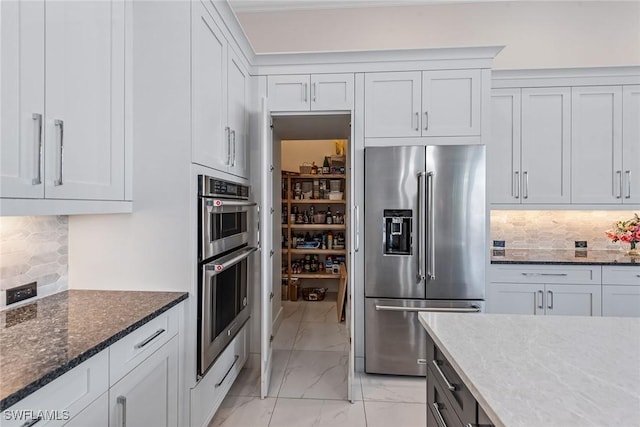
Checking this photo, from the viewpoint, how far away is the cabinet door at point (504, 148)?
2.92 m

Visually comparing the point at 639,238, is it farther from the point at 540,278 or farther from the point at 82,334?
the point at 82,334

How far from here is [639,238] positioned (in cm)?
257

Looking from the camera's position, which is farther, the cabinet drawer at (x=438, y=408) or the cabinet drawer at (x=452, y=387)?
the cabinet drawer at (x=438, y=408)

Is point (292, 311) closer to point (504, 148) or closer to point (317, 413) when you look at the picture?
point (317, 413)

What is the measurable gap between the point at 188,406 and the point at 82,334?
0.75 meters

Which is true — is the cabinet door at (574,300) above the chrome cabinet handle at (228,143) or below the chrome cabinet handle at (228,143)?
below

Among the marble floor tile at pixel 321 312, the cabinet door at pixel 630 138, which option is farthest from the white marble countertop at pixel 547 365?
the marble floor tile at pixel 321 312

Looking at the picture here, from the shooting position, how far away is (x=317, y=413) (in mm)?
2062

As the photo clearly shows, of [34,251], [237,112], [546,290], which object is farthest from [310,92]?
[546,290]

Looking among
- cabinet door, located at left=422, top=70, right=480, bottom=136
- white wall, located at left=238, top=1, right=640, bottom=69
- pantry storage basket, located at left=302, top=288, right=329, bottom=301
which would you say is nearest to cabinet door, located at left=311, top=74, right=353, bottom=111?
cabinet door, located at left=422, top=70, right=480, bottom=136

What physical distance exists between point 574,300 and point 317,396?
226cm

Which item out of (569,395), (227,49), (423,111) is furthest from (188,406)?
(423,111)

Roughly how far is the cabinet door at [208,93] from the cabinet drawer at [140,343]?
79cm

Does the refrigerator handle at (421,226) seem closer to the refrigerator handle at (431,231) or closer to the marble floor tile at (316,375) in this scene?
the refrigerator handle at (431,231)
